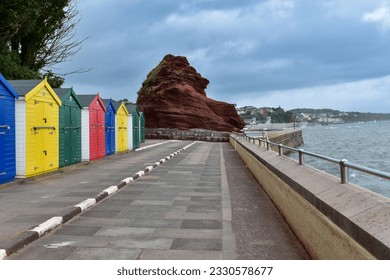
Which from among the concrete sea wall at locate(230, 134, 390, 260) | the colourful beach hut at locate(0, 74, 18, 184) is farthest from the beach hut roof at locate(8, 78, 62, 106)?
the concrete sea wall at locate(230, 134, 390, 260)

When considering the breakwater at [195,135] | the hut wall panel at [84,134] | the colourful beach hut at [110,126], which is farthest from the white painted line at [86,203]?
the breakwater at [195,135]

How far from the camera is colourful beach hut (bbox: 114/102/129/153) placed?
25.1 metres

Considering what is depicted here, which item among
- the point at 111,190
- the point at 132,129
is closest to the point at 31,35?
the point at 132,129

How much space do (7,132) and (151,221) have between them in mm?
6735

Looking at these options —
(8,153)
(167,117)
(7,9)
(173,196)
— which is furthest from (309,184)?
(167,117)

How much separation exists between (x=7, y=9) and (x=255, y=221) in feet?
80.5

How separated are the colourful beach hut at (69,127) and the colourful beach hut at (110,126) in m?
4.61

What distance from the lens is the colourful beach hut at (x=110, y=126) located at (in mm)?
22528

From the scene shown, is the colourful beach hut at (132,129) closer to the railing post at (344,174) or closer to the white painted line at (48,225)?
the white painted line at (48,225)

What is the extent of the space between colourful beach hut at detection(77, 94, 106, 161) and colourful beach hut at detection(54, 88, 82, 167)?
61 cm

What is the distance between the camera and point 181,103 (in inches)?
2554

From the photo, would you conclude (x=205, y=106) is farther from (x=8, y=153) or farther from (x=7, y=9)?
(x=8, y=153)

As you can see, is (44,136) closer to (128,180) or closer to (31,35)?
(128,180)

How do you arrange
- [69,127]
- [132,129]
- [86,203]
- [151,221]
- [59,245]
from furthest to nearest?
[132,129], [69,127], [86,203], [151,221], [59,245]
